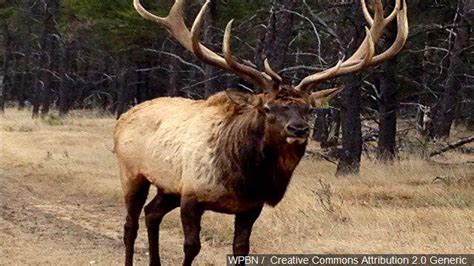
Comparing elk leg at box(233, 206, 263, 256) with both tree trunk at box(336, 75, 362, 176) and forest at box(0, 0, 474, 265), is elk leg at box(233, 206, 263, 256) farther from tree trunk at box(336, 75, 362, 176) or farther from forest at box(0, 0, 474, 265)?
tree trunk at box(336, 75, 362, 176)

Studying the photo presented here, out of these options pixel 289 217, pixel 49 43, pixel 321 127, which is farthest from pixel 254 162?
pixel 49 43

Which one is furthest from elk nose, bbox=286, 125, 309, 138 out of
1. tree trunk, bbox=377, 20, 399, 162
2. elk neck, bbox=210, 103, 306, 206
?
tree trunk, bbox=377, 20, 399, 162

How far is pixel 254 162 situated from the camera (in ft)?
21.8

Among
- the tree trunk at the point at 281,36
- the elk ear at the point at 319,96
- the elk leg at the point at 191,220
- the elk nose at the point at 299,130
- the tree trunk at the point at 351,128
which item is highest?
the elk ear at the point at 319,96

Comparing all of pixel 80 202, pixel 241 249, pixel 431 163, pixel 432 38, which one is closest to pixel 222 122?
pixel 241 249

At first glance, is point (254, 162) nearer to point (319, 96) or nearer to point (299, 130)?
point (299, 130)

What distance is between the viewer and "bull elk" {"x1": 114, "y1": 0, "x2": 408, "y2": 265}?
21.3ft

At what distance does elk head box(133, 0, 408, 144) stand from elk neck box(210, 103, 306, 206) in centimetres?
14

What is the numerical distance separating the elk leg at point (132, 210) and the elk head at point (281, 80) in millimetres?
1457

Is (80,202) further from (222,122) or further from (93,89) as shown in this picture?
(93,89)

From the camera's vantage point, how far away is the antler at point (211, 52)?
6.70 meters

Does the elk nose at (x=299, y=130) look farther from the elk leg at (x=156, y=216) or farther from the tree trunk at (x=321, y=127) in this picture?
the tree trunk at (x=321, y=127)

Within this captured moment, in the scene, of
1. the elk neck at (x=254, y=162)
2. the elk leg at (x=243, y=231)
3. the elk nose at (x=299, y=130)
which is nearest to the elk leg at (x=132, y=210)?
the elk leg at (x=243, y=231)

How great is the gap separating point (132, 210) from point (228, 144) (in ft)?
5.70
